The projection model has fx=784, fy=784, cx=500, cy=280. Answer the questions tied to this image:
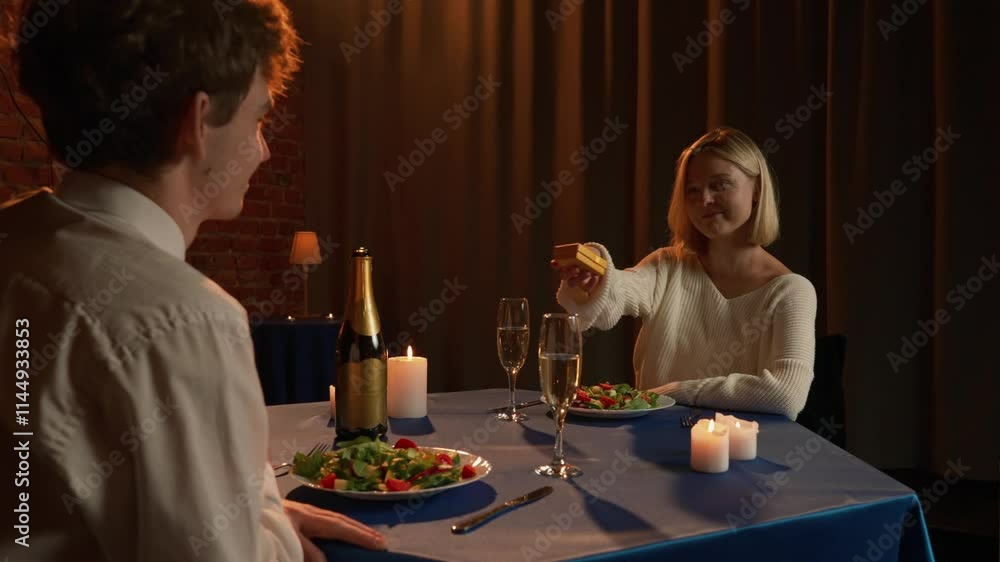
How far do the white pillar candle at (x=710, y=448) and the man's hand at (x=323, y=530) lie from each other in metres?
0.49

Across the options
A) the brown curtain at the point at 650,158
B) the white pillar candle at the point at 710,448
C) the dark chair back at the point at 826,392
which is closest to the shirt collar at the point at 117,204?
the white pillar candle at the point at 710,448

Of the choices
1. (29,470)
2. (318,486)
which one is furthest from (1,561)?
(318,486)

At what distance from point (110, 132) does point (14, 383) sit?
0.80ft

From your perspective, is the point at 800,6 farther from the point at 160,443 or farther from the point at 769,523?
the point at 160,443

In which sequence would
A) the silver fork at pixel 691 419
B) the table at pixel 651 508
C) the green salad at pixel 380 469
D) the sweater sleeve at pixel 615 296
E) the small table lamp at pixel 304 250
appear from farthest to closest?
the small table lamp at pixel 304 250 < the sweater sleeve at pixel 615 296 < the silver fork at pixel 691 419 < the green salad at pixel 380 469 < the table at pixel 651 508

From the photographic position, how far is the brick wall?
4.32m

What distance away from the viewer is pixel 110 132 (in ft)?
2.42

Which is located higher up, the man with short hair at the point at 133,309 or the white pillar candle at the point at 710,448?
the man with short hair at the point at 133,309

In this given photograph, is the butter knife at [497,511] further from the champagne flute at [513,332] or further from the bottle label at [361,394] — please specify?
the champagne flute at [513,332]

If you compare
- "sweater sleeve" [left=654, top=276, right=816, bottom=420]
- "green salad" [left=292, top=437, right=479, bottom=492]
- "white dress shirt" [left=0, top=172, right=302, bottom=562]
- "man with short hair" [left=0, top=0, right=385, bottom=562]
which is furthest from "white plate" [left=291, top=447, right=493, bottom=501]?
"sweater sleeve" [left=654, top=276, right=816, bottom=420]

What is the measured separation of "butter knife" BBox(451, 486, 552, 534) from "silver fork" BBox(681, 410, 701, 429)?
0.46 m

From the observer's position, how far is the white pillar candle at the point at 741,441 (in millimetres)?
1156

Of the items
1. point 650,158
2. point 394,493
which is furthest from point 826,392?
point 650,158

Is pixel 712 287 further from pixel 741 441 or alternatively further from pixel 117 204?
pixel 117 204
